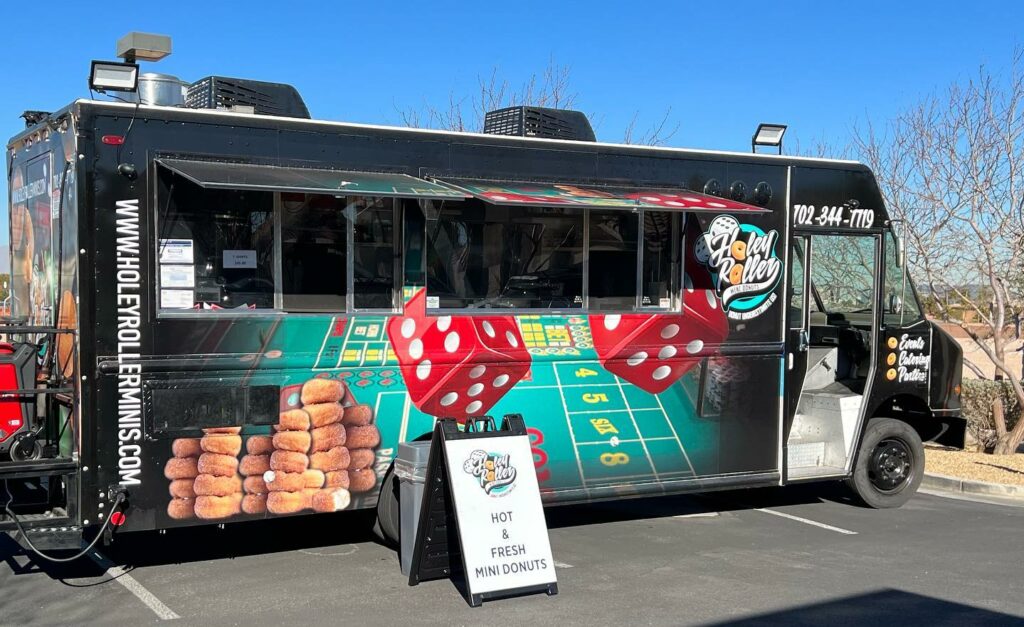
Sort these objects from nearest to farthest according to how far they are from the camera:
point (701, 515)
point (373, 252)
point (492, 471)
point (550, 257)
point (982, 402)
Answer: point (492, 471)
point (373, 252)
point (550, 257)
point (701, 515)
point (982, 402)

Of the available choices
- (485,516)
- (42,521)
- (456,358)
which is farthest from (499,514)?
(42,521)

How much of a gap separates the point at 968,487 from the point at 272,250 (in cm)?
739

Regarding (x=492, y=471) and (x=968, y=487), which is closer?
(x=492, y=471)

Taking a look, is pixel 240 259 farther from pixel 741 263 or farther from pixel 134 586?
pixel 741 263

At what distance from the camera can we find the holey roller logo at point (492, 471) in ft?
20.7

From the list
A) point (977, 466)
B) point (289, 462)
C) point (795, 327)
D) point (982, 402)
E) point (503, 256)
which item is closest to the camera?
point (289, 462)

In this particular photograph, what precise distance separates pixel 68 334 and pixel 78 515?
1.07m

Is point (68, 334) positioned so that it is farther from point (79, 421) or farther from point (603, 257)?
point (603, 257)

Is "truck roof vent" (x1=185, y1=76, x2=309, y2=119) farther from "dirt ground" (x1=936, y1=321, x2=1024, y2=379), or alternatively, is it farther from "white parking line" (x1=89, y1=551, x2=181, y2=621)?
"dirt ground" (x1=936, y1=321, x2=1024, y2=379)

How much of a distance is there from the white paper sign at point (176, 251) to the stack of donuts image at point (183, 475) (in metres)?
1.09

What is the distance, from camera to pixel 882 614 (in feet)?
19.7

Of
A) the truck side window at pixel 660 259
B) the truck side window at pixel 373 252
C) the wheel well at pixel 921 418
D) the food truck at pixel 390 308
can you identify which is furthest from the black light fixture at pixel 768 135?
the truck side window at pixel 373 252

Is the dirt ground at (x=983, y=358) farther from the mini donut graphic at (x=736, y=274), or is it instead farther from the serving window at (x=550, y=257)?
the serving window at (x=550, y=257)

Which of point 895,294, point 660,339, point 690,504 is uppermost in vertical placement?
point 895,294
